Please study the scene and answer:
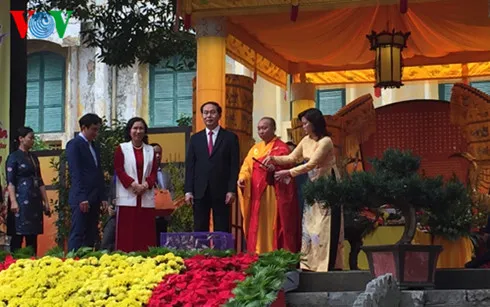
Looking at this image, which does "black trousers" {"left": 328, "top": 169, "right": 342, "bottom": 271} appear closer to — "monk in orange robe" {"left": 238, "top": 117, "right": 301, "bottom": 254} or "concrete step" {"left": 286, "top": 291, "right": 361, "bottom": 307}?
"monk in orange robe" {"left": 238, "top": 117, "right": 301, "bottom": 254}

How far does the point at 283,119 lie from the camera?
70.7 feet

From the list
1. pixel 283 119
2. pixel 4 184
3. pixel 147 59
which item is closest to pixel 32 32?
pixel 283 119

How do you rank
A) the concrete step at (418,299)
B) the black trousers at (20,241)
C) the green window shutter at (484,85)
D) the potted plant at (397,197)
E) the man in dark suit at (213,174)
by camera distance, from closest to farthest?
the concrete step at (418,299), the potted plant at (397,197), the man in dark suit at (213,174), the black trousers at (20,241), the green window shutter at (484,85)

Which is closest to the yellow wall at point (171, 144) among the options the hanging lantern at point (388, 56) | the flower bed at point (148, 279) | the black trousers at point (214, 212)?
the hanging lantern at point (388, 56)

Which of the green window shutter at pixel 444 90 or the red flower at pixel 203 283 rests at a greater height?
the green window shutter at pixel 444 90

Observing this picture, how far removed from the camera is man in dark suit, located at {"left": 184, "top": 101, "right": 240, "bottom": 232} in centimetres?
1126

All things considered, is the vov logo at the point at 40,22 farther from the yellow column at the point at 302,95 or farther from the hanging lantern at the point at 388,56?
the hanging lantern at the point at 388,56

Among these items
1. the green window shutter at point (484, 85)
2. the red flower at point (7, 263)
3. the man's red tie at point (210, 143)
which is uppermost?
the green window shutter at point (484, 85)

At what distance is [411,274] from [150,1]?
273 inches

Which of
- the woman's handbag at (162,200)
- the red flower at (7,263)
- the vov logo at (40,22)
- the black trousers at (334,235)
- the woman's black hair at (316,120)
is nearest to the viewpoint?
the red flower at (7,263)

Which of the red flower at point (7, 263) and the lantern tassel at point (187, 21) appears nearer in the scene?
the red flower at point (7, 263)

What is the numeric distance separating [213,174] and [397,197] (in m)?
2.72

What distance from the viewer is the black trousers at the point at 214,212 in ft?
36.9

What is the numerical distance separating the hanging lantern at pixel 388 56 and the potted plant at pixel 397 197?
19.1ft
